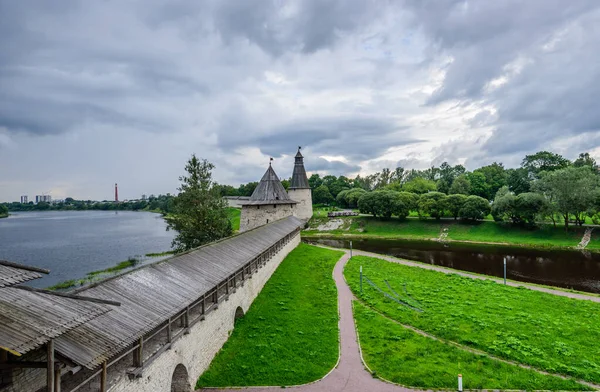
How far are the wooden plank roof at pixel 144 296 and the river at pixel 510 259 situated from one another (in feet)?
64.0

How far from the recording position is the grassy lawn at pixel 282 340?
363 inches

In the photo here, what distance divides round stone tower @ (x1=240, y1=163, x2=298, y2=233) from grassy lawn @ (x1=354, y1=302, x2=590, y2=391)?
1838 centimetres

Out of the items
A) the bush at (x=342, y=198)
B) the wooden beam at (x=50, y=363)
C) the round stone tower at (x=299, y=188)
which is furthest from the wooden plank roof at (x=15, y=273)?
the bush at (x=342, y=198)

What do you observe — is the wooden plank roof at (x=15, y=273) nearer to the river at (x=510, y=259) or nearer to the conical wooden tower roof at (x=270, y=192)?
the conical wooden tower roof at (x=270, y=192)

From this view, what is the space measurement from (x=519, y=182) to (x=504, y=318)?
1811 inches

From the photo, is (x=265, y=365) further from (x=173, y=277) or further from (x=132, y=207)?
(x=132, y=207)

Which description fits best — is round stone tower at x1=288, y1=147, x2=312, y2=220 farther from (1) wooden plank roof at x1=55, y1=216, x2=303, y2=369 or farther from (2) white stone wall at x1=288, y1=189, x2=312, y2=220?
Answer: (1) wooden plank roof at x1=55, y1=216, x2=303, y2=369

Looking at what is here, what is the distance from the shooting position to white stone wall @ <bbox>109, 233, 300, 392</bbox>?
6766 millimetres

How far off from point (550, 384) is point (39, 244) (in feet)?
169

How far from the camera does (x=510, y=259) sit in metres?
28.7

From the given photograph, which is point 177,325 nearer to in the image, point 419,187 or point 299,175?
point 299,175

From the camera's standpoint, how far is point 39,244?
140 ft

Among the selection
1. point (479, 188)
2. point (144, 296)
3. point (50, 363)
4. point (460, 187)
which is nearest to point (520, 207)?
point (460, 187)

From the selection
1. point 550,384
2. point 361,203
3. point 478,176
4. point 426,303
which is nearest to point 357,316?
point 426,303
